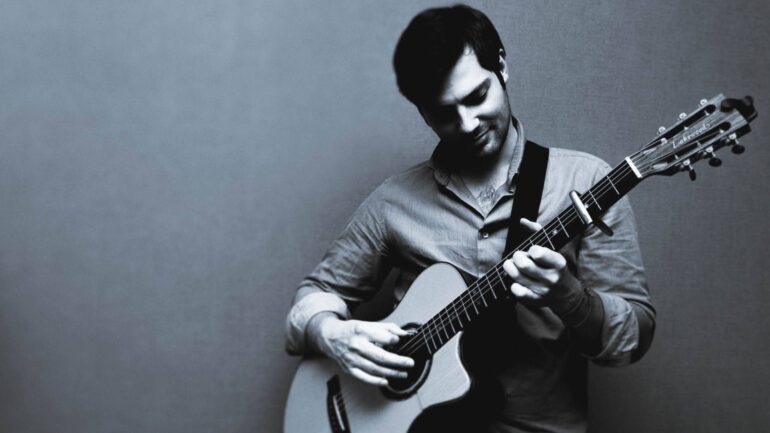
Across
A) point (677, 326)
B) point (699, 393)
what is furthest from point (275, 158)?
point (699, 393)

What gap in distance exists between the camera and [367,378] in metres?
1.36

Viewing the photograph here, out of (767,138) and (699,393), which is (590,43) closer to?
(767,138)

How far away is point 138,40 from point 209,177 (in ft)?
1.31

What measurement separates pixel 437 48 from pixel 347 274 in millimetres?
558

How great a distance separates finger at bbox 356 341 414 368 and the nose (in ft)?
1.45

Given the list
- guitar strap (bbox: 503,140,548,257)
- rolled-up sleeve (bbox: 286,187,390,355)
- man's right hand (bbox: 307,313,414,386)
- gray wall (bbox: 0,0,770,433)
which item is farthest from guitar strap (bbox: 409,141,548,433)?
gray wall (bbox: 0,0,770,433)

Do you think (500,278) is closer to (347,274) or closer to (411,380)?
(411,380)

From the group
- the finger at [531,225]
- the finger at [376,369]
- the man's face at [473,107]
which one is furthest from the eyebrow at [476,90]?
the finger at [376,369]

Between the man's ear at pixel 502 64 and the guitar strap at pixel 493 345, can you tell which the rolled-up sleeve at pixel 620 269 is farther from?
the man's ear at pixel 502 64

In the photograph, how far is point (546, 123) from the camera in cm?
180

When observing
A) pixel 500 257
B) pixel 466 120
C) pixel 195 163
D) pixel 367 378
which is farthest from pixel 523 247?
pixel 195 163

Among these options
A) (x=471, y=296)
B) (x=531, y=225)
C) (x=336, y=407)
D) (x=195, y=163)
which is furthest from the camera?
(x=195, y=163)

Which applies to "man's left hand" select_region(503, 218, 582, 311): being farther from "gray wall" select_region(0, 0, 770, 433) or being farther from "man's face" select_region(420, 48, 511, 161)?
"gray wall" select_region(0, 0, 770, 433)

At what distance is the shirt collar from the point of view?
1424mm
